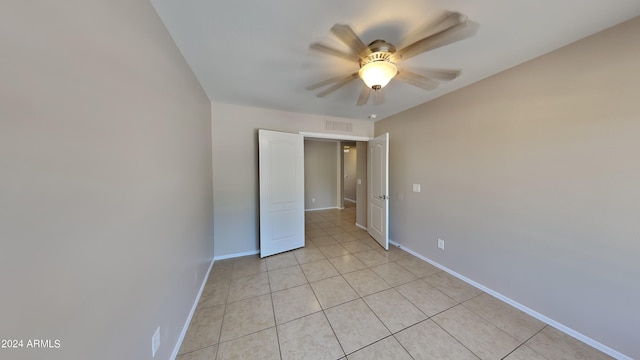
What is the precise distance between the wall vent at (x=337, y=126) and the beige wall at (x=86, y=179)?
2414 millimetres

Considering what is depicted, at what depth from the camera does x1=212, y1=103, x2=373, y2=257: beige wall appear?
283cm

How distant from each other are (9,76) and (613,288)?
10.8ft

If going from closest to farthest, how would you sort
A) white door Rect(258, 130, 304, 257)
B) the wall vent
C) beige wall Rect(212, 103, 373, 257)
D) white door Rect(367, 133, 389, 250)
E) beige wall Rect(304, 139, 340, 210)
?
1. beige wall Rect(212, 103, 373, 257)
2. white door Rect(258, 130, 304, 257)
3. white door Rect(367, 133, 389, 250)
4. the wall vent
5. beige wall Rect(304, 139, 340, 210)

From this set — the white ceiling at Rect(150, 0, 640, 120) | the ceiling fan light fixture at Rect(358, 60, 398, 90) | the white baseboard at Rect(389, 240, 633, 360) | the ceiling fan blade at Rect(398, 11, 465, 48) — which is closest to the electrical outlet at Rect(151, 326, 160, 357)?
the white ceiling at Rect(150, 0, 640, 120)

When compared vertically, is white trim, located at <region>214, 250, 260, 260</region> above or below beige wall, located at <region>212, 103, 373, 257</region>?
below

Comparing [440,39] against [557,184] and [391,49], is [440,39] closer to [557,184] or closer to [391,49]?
[391,49]

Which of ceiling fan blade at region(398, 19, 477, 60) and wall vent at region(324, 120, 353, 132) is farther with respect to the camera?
wall vent at region(324, 120, 353, 132)

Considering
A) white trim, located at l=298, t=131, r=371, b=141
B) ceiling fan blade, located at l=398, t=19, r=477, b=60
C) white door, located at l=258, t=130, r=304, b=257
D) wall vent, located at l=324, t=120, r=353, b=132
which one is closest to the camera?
ceiling fan blade, located at l=398, t=19, r=477, b=60

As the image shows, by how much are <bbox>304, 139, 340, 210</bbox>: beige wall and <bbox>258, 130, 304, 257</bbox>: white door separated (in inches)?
107

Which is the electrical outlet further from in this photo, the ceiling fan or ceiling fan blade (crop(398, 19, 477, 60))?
ceiling fan blade (crop(398, 19, 477, 60))

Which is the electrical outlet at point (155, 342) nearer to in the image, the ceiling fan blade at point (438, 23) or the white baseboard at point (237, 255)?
the white baseboard at point (237, 255)

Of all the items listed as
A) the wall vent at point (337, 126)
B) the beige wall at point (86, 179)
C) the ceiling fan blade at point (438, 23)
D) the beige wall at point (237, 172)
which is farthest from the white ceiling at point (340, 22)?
the wall vent at point (337, 126)

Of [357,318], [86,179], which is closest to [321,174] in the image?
[357,318]

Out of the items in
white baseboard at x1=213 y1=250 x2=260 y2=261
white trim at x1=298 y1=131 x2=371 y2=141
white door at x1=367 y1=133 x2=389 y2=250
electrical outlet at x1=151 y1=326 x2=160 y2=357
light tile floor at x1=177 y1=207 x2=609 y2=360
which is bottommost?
light tile floor at x1=177 y1=207 x2=609 y2=360
